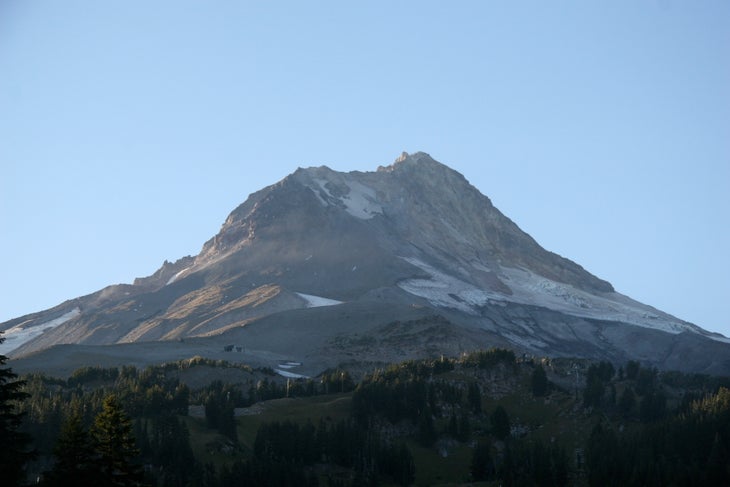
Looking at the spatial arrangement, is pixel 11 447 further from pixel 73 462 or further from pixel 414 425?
pixel 414 425

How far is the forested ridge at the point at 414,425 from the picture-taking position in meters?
118

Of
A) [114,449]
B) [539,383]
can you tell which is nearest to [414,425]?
[539,383]

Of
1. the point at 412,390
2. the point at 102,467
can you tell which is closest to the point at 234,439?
the point at 412,390

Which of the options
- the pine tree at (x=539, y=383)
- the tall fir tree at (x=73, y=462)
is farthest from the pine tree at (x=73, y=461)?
the pine tree at (x=539, y=383)

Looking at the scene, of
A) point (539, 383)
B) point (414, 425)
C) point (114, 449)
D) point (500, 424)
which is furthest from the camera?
point (539, 383)

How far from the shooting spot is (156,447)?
384ft

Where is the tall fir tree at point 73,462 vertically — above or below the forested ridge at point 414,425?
above

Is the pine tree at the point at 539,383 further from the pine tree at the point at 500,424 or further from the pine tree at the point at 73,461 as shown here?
the pine tree at the point at 73,461

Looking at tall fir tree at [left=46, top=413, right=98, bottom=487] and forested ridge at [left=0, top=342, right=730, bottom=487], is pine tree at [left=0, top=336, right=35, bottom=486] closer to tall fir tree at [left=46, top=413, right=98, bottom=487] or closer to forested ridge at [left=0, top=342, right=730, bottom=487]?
tall fir tree at [left=46, top=413, right=98, bottom=487]

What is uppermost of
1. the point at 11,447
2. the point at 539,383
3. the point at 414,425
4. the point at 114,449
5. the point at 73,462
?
the point at 11,447

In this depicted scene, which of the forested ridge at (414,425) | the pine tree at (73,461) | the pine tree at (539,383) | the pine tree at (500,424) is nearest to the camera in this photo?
the pine tree at (73,461)

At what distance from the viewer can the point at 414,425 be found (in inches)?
5817

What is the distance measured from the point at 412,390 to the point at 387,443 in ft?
44.2

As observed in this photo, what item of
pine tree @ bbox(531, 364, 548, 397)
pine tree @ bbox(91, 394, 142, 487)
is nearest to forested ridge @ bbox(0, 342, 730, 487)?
pine tree @ bbox(531, 364, 548, 397)
